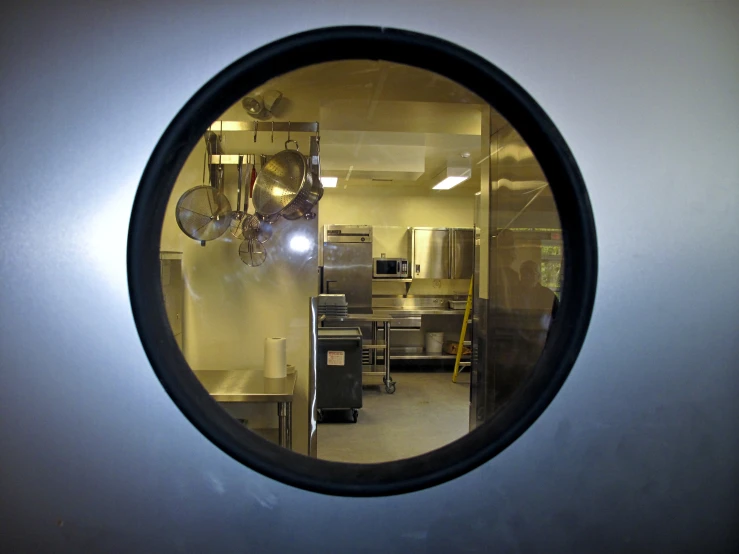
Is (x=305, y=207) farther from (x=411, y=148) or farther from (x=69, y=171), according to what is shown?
(x=69, y=171)

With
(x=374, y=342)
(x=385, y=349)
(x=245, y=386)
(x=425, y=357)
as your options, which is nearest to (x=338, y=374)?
(x=385, y=349)

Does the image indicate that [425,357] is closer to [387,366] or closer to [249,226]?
[387,366]

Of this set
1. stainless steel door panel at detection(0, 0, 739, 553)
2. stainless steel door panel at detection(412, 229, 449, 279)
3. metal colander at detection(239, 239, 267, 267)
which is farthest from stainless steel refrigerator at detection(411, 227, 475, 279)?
stainless steel door panel at detection(0, 0, 739, 553)

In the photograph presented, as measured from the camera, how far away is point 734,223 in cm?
61

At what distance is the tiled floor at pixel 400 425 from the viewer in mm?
3060

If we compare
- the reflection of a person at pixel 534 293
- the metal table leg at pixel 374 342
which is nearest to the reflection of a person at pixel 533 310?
the reflection of a person at pixel 534 293

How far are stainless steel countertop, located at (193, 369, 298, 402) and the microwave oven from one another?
2927mm

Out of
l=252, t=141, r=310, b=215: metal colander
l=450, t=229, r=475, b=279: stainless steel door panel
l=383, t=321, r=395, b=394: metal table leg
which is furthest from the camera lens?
l=450, t=229, r=475, b=279: stainless steel door panel

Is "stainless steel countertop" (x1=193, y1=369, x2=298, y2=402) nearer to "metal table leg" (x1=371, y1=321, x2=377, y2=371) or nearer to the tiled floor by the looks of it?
the tiled floor

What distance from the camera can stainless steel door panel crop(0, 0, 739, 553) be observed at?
0.56m

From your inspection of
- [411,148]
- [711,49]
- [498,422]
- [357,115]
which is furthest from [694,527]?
[411,148]

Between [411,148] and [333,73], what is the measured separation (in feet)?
5.02

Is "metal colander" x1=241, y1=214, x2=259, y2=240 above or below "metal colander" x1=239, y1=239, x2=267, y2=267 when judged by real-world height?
above

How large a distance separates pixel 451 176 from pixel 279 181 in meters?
2.31
